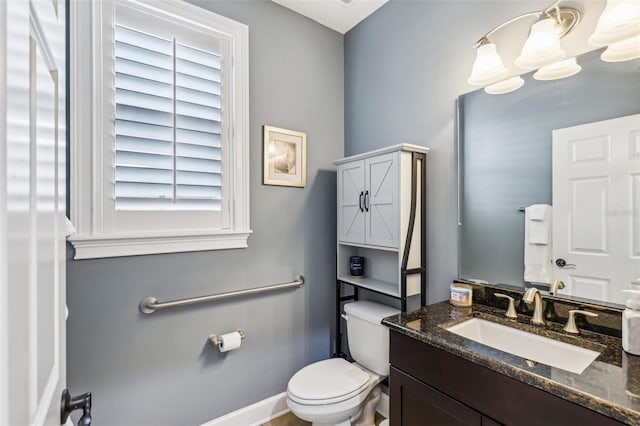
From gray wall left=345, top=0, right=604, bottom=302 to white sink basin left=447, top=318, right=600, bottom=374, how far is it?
36 cm

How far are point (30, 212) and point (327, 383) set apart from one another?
1.57 meters

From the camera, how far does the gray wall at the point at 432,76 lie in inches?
59.7

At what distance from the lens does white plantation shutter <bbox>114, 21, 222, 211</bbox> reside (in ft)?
4.99

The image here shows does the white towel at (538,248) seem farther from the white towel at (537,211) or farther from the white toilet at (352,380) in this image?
the white toilet at (352,380)

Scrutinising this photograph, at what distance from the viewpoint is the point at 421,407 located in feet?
3.86

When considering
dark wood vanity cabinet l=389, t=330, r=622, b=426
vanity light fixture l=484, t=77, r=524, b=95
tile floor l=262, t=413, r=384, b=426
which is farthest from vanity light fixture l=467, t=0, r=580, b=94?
tile floor l=262, t=413, r=384, b=426

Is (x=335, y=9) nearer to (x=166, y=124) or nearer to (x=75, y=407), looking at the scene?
(x=166, y=124)

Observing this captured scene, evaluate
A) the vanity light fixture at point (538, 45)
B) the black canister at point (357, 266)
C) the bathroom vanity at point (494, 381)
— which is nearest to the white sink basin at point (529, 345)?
the bathroom vanity at point (494, 381)

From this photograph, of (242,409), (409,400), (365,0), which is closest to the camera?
(409,400)

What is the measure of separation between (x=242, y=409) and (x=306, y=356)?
1.66ft

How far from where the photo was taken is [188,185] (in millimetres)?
1689

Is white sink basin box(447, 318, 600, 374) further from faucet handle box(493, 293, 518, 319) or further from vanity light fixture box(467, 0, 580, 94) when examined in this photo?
vanity light fixture box(467, 0, 580, 94)

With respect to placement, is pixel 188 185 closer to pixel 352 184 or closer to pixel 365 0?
pixel 352 184

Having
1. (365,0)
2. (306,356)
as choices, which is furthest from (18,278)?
(365,0)
